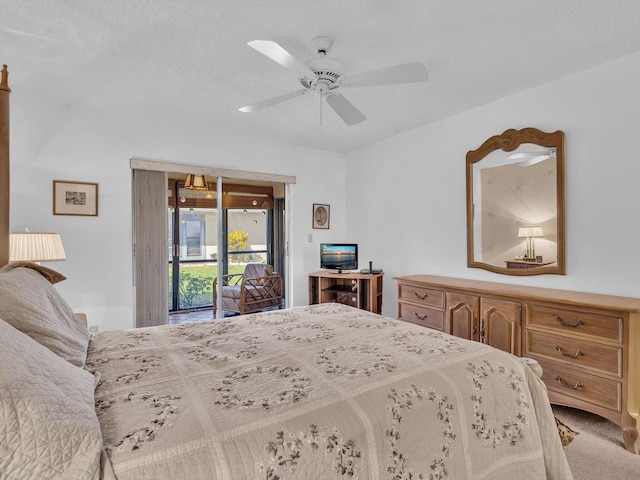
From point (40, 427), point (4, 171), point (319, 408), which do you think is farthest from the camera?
point (4, 171)

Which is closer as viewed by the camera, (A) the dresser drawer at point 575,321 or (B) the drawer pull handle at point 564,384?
(A) the dresser drawer at point 575,321

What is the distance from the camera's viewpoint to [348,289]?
4637 millimetres

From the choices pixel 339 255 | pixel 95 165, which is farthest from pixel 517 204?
pixel 95 165

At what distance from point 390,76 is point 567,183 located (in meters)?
1.80

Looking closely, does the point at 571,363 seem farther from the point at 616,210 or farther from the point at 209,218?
the point at 209,218

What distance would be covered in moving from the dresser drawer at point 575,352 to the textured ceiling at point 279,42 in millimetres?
1945

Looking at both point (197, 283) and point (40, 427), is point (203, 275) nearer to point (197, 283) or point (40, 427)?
point (197, 283)

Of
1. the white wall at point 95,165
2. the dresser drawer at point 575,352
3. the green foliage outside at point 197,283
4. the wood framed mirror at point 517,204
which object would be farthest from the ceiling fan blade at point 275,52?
the green foliage outside at point 197,283

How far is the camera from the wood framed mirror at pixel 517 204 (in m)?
2.85

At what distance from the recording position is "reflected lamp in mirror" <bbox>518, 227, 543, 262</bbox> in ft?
9.75

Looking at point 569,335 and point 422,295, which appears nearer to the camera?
point 569,335

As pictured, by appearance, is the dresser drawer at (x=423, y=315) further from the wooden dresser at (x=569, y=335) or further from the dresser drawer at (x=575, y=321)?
the dresser drawer at (x=575, y=321)

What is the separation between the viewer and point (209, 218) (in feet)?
14.1

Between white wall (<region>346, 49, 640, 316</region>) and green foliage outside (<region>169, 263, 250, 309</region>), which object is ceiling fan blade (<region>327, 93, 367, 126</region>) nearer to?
white wall (<region>346, 49, 640, 316</region>)
